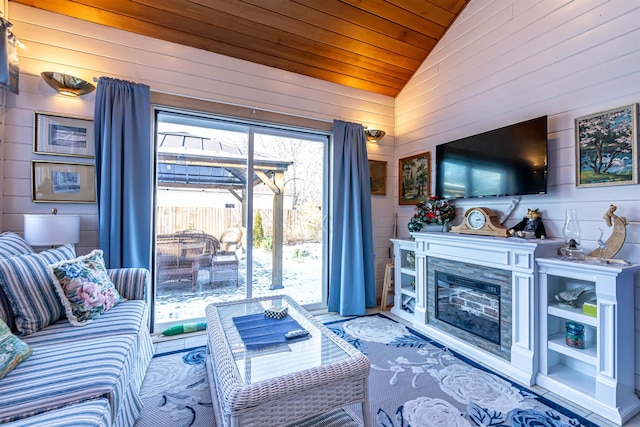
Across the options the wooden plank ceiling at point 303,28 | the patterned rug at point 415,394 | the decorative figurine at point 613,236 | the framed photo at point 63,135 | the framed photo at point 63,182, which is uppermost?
the wooden plank ceiling at point 303,28

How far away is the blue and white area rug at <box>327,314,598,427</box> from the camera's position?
63.1 inches

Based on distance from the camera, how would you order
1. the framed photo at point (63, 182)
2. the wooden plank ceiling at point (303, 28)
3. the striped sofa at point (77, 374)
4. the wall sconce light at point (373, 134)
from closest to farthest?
the striped sofa at point (77, 374) < the framed photo at point (63, 182) < the wooden plank ceiling at point (303, 28) < the wall sconce light at point (373, 134)

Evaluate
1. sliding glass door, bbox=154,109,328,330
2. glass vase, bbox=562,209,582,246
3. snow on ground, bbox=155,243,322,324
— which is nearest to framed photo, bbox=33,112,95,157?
sliding glass door, bbox=154,109,328,330

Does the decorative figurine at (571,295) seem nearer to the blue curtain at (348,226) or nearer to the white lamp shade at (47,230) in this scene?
the blue curtain at (348,226)

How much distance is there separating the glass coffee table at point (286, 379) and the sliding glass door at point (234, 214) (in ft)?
4.97

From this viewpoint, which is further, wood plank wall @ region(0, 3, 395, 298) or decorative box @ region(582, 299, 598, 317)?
wood plank wall @ region(0, 3, 395, 298)

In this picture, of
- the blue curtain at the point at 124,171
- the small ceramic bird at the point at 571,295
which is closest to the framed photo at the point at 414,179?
the small ceramic bird at the point at 571,295

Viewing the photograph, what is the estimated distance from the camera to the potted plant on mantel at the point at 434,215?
2.88 metres

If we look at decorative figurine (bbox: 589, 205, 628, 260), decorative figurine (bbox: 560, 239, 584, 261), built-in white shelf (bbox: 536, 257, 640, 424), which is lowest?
built-in white shelf (bbox: 536, 257, 640, 424)

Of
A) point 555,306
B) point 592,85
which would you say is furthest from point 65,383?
point 592,85

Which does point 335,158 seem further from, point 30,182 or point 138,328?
point 30,182

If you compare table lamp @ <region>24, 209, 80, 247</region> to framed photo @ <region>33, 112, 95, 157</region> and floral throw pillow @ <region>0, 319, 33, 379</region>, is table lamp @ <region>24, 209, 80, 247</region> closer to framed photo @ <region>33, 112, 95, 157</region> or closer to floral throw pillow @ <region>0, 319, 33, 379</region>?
framed photo @ <region>33, 112, 95, 157</region>

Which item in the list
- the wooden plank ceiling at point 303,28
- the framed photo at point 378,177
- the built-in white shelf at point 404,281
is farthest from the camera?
the framed photo at point 378,177

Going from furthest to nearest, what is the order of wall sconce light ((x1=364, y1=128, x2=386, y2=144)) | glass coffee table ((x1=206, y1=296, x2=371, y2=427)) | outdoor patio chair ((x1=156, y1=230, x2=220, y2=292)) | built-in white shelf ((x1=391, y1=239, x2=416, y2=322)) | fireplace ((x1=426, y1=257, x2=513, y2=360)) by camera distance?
wall sconce light ((x1=364, y1=128, x2=386, y2=144))
built-in white shelf ((x1=391, y1=239, x2=416, y2=322))
outdoor patio chair ((x1=156, y1=230, x2=220, y2=292))
fireplace ((x1=426, y1=257, x2=513, y2=360))
glass coffee table ((x1=206, y1=296, x2=371, y2=427))
